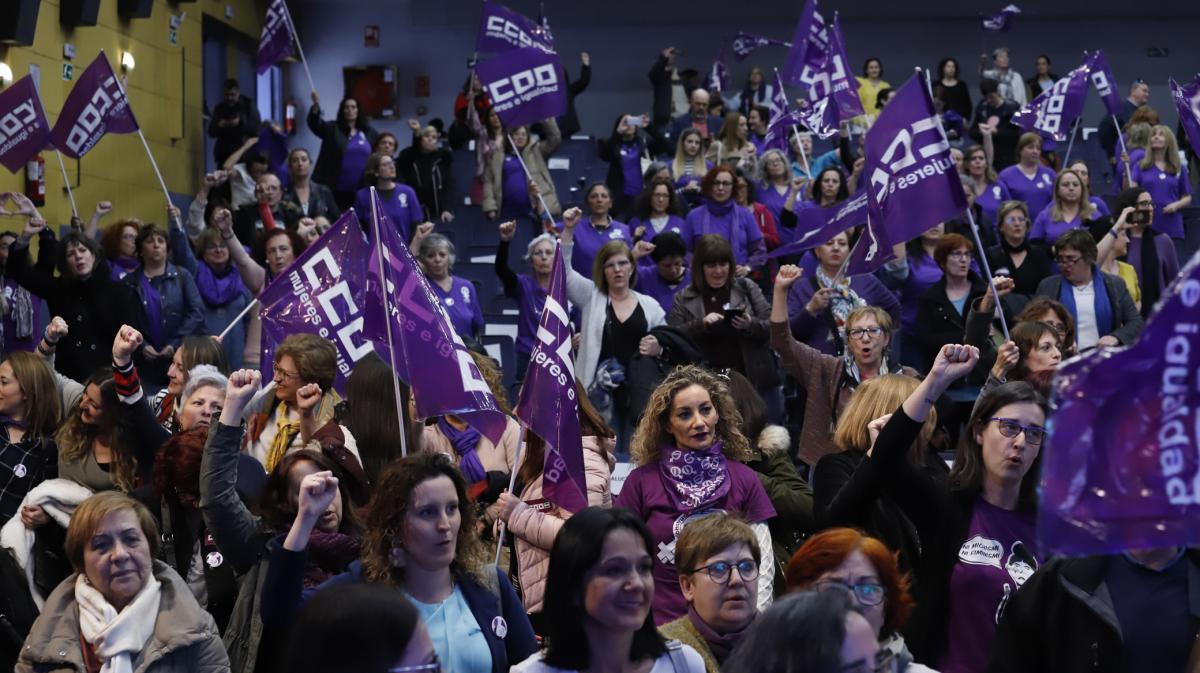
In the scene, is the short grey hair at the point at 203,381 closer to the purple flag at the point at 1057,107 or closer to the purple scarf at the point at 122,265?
the purple scarf at the point at 122,265

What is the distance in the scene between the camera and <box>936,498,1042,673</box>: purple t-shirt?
516cm

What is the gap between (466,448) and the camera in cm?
718

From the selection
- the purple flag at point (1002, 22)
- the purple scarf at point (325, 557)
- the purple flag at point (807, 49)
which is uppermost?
the purple flag at point (1002, 22)

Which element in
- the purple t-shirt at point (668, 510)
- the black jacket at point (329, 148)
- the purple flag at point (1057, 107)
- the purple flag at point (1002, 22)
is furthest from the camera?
the purple flag at point (1002, 22)

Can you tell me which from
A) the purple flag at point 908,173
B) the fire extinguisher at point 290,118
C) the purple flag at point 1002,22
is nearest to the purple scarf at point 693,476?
the purple flag at point 908,173

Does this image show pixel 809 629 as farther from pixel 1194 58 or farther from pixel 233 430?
pixel 1194 58

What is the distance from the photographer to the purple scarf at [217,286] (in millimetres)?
11852

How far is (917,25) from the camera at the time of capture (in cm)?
2839

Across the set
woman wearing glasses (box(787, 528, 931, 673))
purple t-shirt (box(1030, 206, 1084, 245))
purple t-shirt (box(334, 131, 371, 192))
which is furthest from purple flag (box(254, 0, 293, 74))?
woman wearing glasses (box(787, 528, 931, 673))

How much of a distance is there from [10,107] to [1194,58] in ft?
72.0

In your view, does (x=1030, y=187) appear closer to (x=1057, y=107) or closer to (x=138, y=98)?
A: (x=1057, y=107)

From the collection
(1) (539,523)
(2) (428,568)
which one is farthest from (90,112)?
(2) (428,568)

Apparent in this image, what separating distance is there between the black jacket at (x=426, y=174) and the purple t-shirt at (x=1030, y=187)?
20.0 feet

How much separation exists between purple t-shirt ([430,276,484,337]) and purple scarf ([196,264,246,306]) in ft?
5.75
